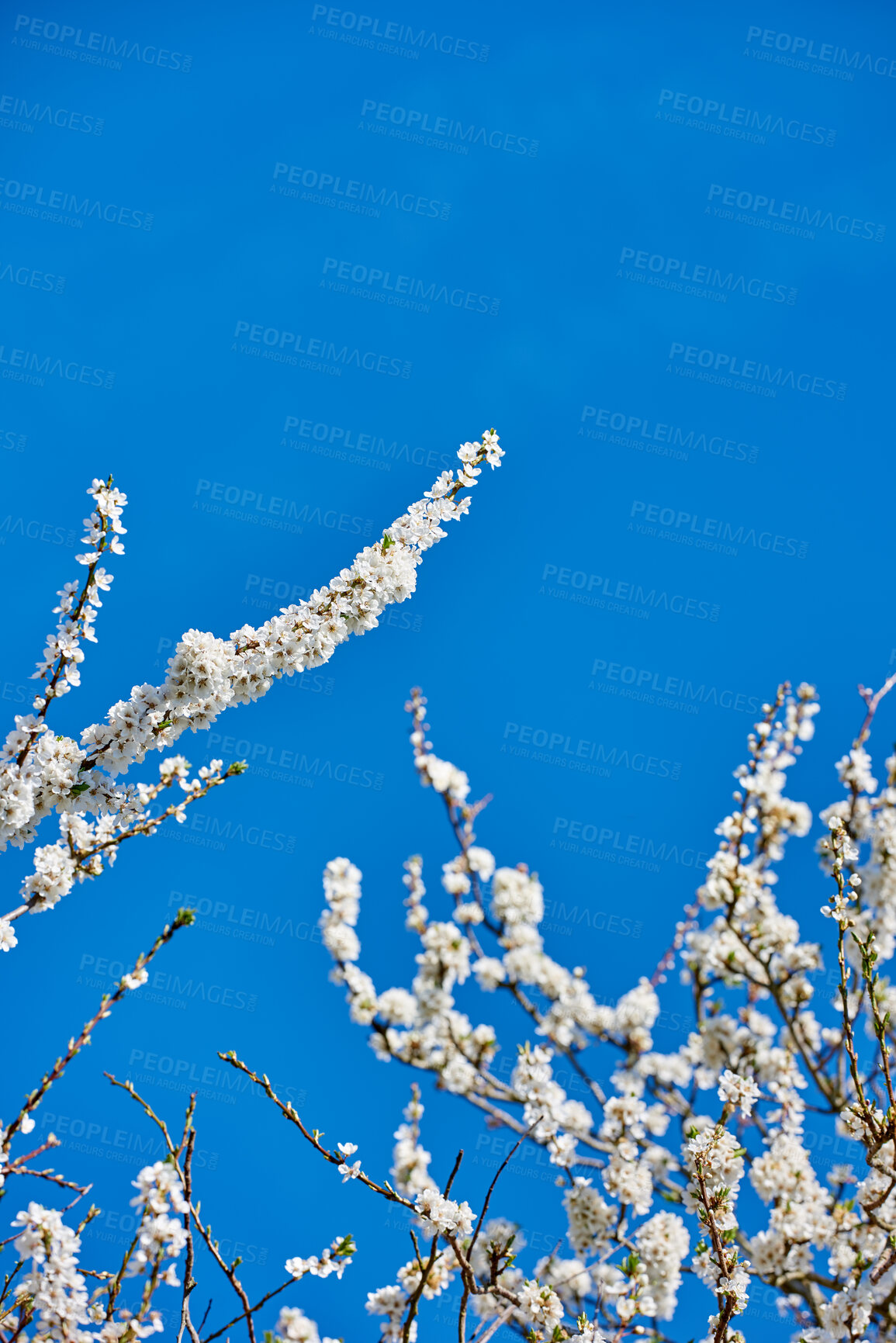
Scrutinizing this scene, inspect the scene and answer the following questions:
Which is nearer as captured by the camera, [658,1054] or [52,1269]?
[52,1269]

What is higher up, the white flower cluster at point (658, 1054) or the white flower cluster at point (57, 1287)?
the white flower cluster at point (658, 1054)

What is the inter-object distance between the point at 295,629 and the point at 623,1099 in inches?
157

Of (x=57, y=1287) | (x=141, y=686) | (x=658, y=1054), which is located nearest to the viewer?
(x=57, y=1287)

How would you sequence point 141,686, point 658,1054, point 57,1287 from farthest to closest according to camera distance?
point 658,1054 → point 141,686 → point 57,1287

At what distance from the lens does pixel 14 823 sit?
9.34 feet

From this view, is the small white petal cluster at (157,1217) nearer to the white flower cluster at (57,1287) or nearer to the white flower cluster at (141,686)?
the white flower cluster at (57,1287)

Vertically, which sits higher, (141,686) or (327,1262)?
(141,686)

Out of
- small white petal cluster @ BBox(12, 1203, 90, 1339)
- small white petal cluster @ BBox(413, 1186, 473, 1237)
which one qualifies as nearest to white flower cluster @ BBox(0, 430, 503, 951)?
small white petal cluster @ BBox(12, 1203, 90, 1339)

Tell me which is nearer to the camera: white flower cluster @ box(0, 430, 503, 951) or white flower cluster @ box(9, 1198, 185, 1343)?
white flower cluster @ box(9, 1198, 185, 1343)

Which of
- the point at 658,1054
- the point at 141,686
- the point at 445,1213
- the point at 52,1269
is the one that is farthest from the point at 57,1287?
the point at 658,1054

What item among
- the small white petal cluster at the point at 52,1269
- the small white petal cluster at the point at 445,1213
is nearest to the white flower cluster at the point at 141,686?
the small white petal cluster at the point at 52,1269

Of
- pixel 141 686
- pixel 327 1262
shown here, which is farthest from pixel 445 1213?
pixel 141 686

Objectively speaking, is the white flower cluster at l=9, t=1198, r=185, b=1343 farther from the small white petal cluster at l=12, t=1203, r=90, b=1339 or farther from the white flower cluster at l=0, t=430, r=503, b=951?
the white flower cluster at l=0, t=430, r=503, b=951

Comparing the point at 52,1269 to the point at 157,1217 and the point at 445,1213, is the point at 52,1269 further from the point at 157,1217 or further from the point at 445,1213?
the point at 445,1213
